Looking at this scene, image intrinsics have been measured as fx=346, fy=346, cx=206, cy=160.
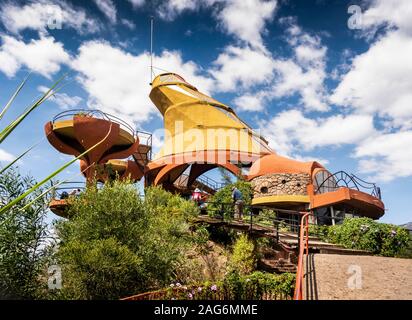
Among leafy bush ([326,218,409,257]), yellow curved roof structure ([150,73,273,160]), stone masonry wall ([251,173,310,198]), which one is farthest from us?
yellow curved roof structure ([150,73,273,160])

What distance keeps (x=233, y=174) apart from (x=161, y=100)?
1276 cm

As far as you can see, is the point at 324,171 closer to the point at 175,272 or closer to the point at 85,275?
the point at 175,272

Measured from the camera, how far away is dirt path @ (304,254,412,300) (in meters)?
6.24

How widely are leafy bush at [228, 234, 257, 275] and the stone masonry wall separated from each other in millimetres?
9040

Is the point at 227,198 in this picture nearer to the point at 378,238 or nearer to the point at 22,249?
the point at 378,238

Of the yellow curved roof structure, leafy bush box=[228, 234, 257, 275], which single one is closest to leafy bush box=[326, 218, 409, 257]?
leafy bush box=[228, 234, 257, 275]

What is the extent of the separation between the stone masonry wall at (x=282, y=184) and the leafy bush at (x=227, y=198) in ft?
2.38

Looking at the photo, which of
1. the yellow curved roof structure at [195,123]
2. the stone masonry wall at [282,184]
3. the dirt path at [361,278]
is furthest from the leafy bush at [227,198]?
the dirt path at [361,278]

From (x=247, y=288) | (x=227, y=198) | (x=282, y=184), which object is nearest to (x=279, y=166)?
(x=282, y=184)

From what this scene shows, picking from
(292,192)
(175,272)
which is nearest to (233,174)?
(292,192)

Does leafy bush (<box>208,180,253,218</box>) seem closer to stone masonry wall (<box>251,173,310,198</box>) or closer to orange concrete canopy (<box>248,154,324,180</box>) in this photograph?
stone masonry wall (<box>251,173,310,198</box>)

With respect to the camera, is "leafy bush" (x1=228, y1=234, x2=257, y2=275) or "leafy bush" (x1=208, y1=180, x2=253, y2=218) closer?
"leafy bush" (x1=228, y1=234, x2=257, y2=275)

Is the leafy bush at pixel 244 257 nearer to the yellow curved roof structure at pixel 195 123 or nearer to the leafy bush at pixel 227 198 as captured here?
the leafy bush at pixel 227 198

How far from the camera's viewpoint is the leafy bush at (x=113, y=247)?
29.1ft
